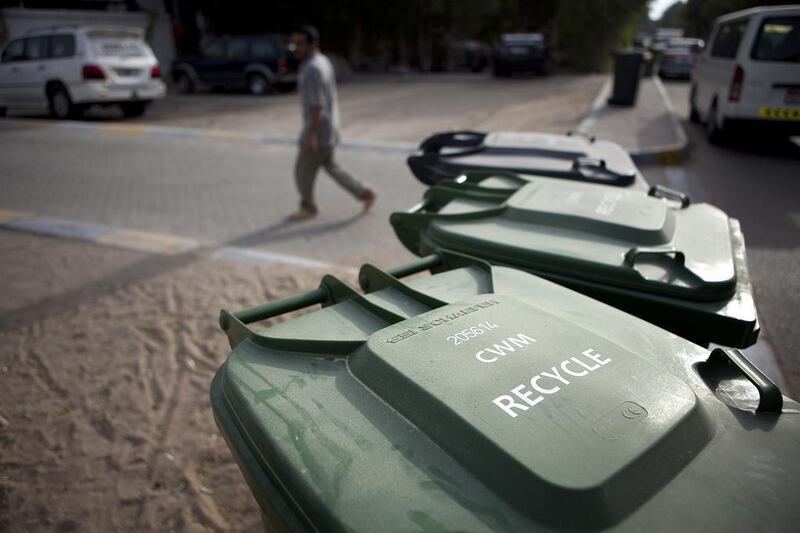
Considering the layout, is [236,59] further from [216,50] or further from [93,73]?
[93,73]

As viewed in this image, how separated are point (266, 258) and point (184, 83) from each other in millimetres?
15850

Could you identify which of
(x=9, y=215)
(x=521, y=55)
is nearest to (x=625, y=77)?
(x=521, y=55)

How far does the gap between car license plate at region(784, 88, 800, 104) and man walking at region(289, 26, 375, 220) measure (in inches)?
242

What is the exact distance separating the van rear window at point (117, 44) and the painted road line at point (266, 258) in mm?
9218

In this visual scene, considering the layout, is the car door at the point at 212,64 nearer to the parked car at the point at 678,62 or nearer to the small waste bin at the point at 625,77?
the small waste bin at the point at 625,77

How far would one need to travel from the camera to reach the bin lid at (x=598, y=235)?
1967 millimetres

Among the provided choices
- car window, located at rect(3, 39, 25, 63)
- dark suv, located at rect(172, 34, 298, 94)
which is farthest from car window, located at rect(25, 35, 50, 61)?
dark suv, located at rect(172, 34, 298, 94)

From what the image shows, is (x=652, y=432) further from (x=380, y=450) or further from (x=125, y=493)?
(x=125, y=493)

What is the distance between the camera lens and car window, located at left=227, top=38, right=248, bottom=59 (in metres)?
17.2

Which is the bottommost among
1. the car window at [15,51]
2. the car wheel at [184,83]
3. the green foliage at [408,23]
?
the car wheel at [184,83]

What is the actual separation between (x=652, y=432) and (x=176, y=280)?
13.0 feet

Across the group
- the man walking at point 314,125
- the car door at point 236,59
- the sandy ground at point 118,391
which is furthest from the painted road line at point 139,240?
the car door at point 236,59

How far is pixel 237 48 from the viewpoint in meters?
17.3

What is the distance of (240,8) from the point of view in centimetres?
2380
